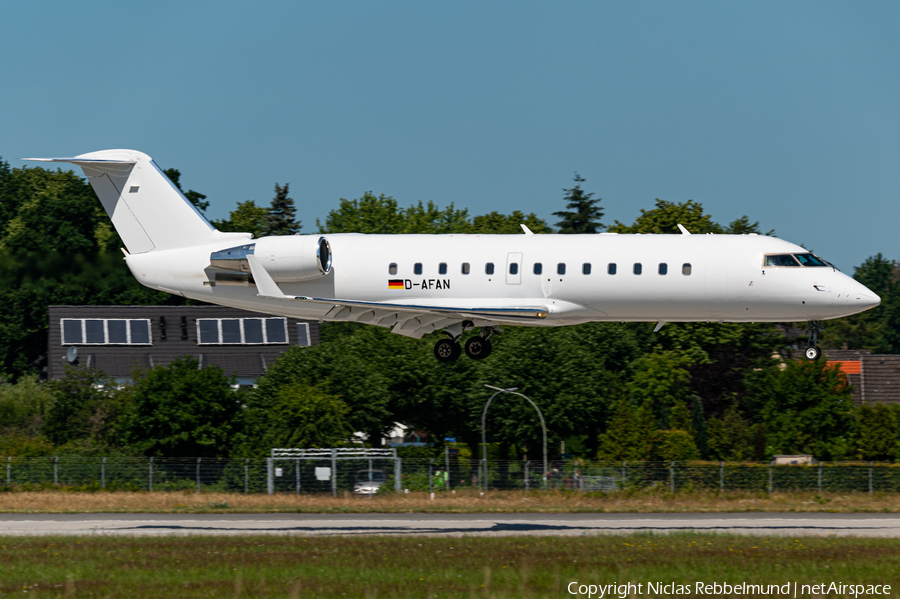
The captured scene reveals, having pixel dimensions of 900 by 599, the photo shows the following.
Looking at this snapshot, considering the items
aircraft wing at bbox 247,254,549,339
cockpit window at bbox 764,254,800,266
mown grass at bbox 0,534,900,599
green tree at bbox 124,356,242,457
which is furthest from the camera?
green tree at bbox 124,356,242,457

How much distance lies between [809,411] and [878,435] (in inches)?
198

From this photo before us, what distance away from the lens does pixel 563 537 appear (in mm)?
28625

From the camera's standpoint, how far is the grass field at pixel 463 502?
130ft

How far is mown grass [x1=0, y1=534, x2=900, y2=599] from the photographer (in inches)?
799

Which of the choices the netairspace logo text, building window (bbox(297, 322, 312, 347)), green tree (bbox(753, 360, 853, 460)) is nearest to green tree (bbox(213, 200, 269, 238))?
building window (bbox(297, 322, 312, 347))

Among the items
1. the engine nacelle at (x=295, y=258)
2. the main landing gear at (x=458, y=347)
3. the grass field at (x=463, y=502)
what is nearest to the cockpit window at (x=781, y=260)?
the main landing gear at (x=458, y=347)

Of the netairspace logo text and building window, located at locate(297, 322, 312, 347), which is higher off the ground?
building window, located at locate(297, 322, 312, 347)

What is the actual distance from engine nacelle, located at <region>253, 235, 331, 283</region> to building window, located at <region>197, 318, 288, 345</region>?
39.3m

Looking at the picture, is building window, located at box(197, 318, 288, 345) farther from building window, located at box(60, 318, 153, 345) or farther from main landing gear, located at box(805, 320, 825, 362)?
main landing gear, located at box(805, 320, 825, 362)

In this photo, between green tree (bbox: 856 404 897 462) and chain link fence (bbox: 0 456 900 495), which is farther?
green tree (bbox: 856 404 897 462)

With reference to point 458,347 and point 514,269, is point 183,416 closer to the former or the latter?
point 458,347

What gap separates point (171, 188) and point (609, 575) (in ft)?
59.9

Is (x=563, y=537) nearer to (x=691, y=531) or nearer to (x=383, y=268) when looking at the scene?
(x=691, y=531)

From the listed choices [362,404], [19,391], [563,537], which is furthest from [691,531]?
[19,391]
